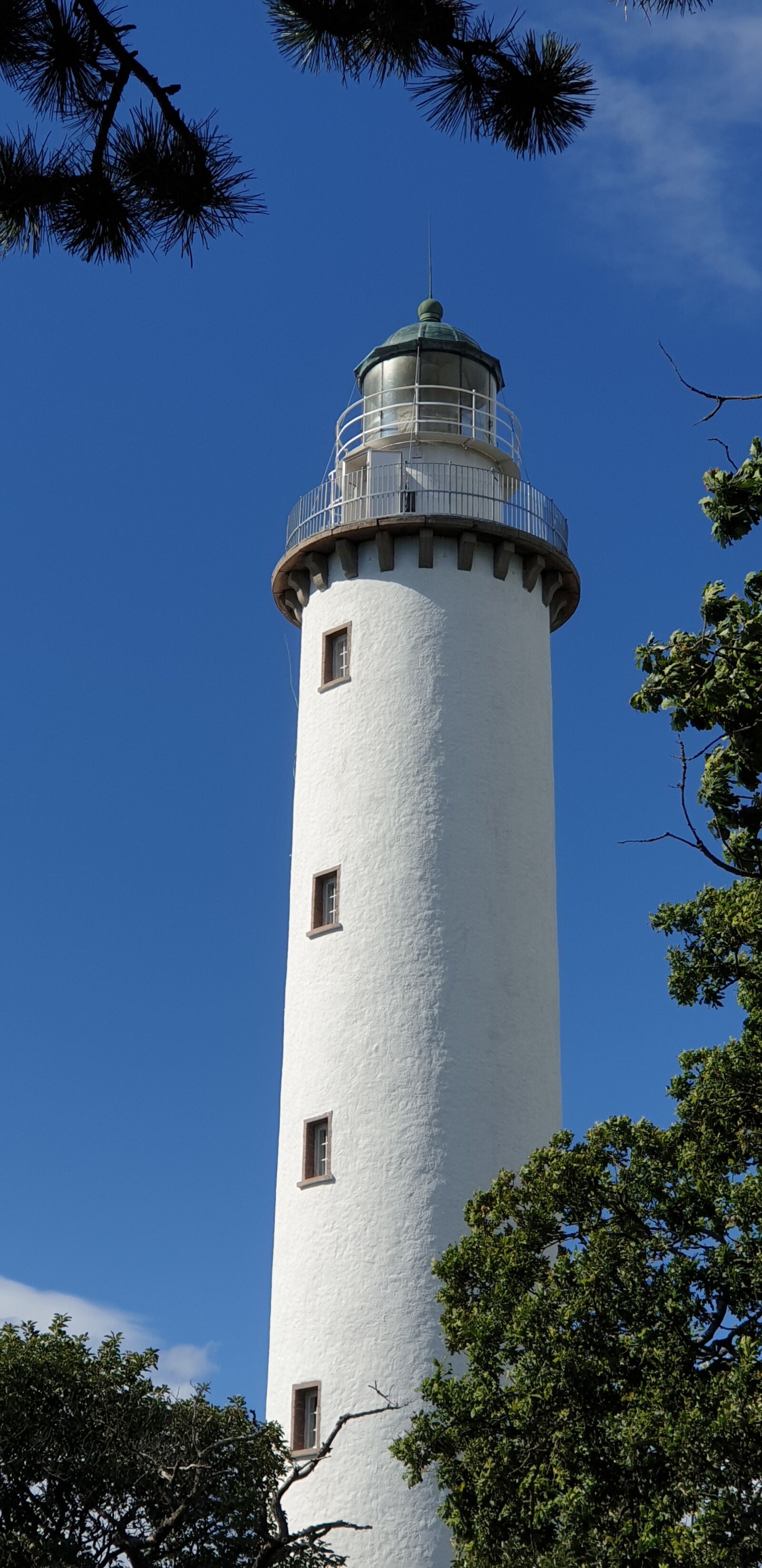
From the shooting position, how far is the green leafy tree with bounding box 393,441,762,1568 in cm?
1716

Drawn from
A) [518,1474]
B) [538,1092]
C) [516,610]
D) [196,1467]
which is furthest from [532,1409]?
[516,610]

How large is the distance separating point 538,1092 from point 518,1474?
35.6ft

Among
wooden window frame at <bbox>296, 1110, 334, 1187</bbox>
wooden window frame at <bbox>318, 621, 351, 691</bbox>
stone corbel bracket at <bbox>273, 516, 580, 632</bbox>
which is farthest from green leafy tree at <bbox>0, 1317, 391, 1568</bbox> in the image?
stone corbel bracket at <bbox>273, 516, 580, 632</bbox>

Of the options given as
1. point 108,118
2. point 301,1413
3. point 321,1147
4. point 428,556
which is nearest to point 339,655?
point 428,556

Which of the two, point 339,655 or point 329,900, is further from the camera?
point 339,655

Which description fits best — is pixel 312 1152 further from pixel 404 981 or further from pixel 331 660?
pixel 331 660

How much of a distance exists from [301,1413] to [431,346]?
2005 cm

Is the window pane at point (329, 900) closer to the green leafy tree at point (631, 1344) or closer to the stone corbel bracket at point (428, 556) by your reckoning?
the stone corbel bracket at point (428, 556)

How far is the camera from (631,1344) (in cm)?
1866

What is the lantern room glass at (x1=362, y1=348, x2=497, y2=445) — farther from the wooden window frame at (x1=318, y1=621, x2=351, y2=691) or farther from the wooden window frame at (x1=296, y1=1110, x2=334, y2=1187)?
the wooden window frame at (x1=296, y1=1110, x2=334, y2=1187)

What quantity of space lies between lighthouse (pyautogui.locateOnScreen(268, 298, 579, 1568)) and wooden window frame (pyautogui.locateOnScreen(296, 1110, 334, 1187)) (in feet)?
0.14

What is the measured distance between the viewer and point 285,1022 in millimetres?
31250

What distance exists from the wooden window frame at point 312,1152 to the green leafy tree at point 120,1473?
6581 millimetres

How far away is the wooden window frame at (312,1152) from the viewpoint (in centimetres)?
2895
